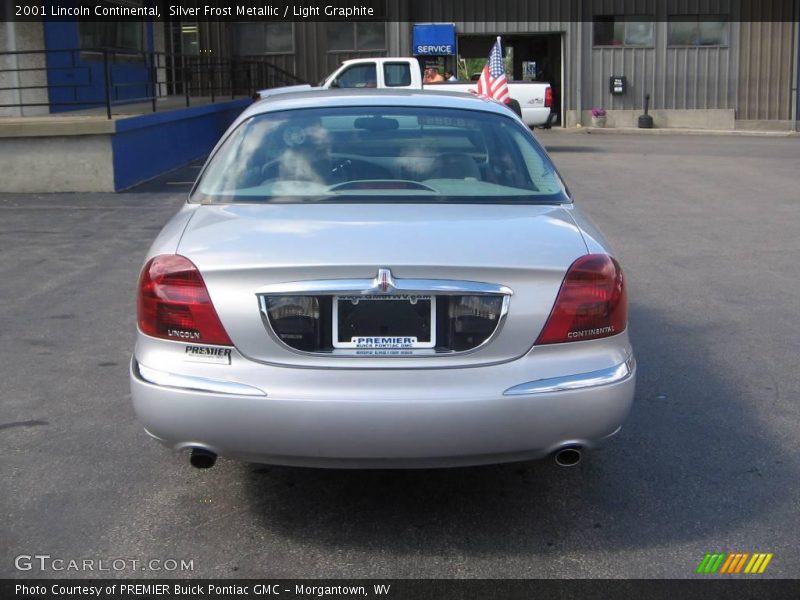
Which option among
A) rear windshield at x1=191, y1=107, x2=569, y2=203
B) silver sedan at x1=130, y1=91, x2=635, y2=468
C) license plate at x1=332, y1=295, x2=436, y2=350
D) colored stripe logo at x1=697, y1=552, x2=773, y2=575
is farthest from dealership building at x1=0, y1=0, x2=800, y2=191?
colored stripe logo at x1=697, y1=552, x2=773, y2=575

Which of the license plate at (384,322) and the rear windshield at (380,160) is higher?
the rear windshield at (380,160)

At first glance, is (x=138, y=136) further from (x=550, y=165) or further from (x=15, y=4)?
(x=550, y=165)

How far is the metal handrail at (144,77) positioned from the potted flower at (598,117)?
8.73 m

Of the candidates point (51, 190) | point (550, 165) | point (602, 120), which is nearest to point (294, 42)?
point (602, 120)

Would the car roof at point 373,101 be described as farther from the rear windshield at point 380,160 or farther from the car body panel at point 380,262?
the car body panel at point 380,262

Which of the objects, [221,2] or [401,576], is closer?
[401,576]

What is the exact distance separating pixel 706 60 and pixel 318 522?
97.2 feet

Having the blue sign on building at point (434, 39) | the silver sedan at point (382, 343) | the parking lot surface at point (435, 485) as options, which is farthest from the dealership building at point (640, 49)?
the silver sedan at point (382, 343)

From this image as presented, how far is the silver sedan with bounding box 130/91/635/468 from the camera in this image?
136 inches

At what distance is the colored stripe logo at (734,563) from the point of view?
3.61 meters

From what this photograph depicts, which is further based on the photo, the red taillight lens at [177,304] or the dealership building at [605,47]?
the dealership building at [605,47]

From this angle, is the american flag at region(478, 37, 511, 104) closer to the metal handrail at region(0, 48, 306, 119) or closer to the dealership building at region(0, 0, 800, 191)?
the metal handrail at region(0, 48, 306, 119)

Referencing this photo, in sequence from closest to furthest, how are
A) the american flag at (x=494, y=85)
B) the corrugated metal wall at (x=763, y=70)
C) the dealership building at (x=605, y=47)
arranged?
the american flag at (x=494, y=85), the dealership building at (x=605, y=47), the corrugated metal wall at (x=763, y=70)

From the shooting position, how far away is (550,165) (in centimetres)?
469
